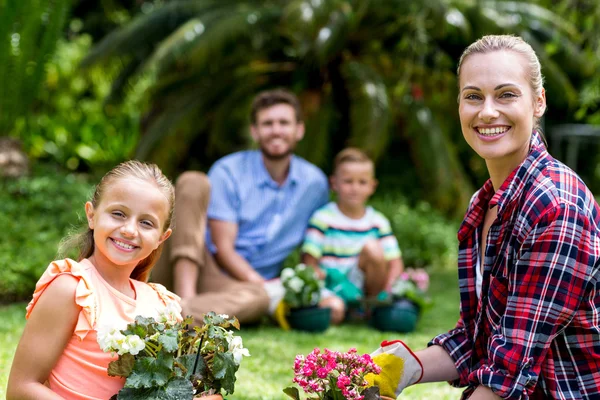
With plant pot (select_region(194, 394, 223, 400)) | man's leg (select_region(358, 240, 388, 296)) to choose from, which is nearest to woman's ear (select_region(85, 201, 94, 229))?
plant pot (select_region(194, 394, 223, 400))

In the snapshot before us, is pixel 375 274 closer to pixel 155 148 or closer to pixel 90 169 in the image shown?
pixel 155 148

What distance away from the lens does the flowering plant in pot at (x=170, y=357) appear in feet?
6.90

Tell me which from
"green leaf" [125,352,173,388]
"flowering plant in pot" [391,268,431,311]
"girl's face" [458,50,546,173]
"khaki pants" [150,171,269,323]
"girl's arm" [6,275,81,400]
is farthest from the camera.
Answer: "flowering plant in pot" [391,268,431,311]

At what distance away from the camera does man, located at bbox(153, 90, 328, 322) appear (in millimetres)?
4781

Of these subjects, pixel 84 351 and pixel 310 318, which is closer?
pixel 84 351

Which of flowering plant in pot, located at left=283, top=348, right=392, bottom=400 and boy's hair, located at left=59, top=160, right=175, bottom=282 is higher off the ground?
boy's hair, located at left=59, top=160, right=175, bottom=282

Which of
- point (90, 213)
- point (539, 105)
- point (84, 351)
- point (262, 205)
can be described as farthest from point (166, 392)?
point (262, 205)

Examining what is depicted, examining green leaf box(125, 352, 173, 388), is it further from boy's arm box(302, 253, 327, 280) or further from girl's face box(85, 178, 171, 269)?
boy's arm box(302, 253, 327, 280)

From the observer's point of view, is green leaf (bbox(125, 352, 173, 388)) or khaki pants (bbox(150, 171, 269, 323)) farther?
khaki pants (bbox(150, 171, 269, 323))

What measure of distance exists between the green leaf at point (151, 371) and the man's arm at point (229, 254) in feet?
9.42

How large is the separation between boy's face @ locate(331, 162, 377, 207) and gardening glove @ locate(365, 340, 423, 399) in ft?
9.17

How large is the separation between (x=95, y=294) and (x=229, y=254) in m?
2.71

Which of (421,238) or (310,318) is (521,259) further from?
(421,238)

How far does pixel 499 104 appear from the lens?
2.36 m
